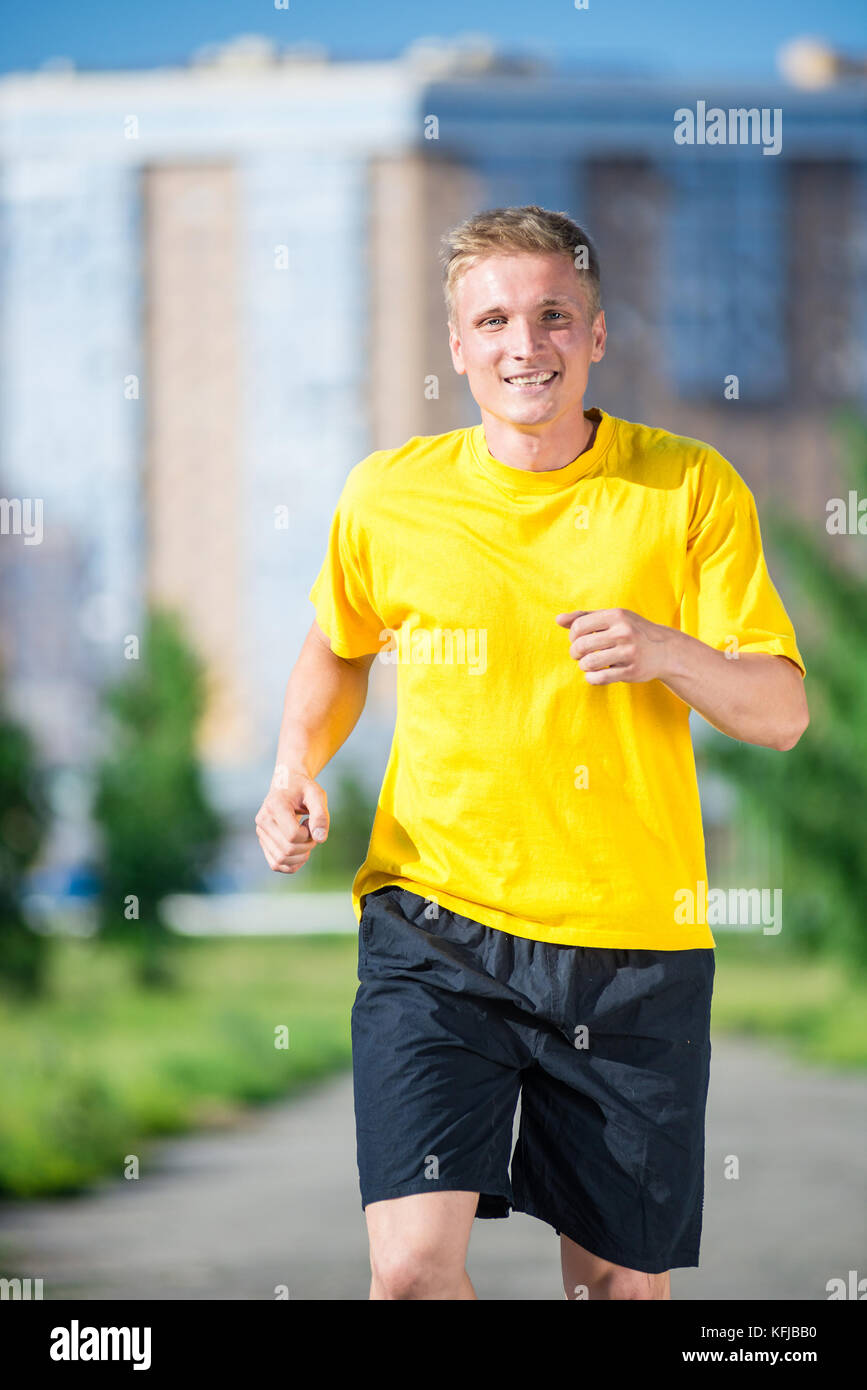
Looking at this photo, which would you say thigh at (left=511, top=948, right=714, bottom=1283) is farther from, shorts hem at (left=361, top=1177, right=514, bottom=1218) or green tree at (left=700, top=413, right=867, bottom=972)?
green tree at (left=700, top=413, right=867, bottom=972)

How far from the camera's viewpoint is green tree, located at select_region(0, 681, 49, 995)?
10703 millimetres

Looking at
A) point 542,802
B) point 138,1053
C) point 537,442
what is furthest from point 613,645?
point 138,1053

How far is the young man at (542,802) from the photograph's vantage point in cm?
233

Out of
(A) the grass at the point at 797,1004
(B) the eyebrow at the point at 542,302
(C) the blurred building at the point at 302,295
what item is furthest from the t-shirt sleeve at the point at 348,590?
(C) the blurred building at the point at 302,295

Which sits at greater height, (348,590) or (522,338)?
(522,338)

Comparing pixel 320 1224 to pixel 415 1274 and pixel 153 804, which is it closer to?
pixel 415 1274

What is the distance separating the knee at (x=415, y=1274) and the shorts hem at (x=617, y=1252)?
19cm

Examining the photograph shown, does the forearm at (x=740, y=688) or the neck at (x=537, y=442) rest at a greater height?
the neck at (x=537, y=442)

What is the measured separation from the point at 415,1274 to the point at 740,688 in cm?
88

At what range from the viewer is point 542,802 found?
7.71 feet

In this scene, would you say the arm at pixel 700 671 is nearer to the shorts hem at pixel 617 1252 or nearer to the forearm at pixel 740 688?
the forearm at pixel 740 688

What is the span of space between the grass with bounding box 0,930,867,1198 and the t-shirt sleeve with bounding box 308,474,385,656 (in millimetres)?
5196

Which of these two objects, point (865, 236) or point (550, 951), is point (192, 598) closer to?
point (865, 236)

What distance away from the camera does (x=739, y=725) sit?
7.54ft
